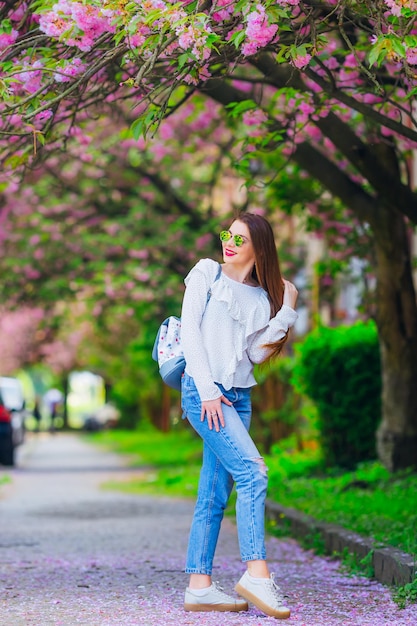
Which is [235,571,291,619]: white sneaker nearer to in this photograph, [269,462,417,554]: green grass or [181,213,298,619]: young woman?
[181,213,298,619]: young woman

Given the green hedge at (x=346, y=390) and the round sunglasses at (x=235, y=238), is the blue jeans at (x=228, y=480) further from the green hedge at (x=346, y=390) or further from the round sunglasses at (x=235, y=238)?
the green hedge at (x=346, y=390)

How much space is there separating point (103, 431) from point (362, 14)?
51.0m

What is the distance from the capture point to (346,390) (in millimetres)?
14273

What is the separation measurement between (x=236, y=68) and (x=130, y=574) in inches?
136

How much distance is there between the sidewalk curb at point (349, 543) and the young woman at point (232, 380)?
3.94 ft

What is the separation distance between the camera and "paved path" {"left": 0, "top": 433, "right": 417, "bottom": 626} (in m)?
5.57

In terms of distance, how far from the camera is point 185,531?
1034 centimetres

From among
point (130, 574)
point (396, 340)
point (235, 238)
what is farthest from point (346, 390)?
point (235, 238)

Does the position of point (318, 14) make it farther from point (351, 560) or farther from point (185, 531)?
point (185, 531)

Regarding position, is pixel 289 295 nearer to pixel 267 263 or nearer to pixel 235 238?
pixel 267 263

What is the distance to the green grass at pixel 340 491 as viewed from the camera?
328 inches

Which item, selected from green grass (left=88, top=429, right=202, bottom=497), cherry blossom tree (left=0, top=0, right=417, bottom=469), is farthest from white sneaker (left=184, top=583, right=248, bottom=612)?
green grass (left=88, top=429, right=202, bottom=497)

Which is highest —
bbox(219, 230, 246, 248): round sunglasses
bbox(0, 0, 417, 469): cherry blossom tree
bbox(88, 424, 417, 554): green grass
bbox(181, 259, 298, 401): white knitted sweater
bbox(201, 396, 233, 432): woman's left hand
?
bbox(0, 0, 417, 469): cherry blossom tree

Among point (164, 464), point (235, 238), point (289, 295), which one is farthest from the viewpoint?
point (164, 464)
